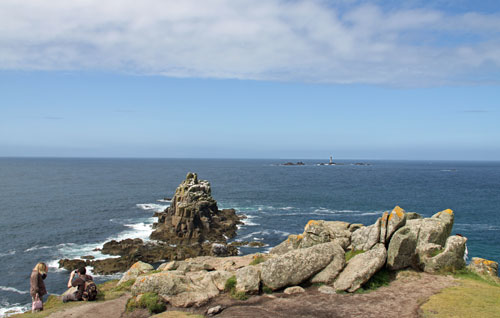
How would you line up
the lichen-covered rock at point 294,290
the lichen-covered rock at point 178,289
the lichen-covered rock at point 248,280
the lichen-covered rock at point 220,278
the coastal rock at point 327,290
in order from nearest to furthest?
the lichen-covered rock at point 178,289
the coastal rock at point 327,290
the lichen-covered rock at point 294,290
the lichen-covered rock at point 248,280
the lichen-covered rock at point 220,278

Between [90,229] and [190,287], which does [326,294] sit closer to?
[190,287]

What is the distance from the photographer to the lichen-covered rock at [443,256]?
71.6 feet

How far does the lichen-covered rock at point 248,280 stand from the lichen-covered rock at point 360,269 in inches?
179

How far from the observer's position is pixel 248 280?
2025 centimetres

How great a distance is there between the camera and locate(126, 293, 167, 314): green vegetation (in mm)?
18583

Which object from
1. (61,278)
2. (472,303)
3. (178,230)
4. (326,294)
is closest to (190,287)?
(326,294)

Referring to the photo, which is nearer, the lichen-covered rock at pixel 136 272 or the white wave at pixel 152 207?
the lichen-covered rock at pixel 136 272

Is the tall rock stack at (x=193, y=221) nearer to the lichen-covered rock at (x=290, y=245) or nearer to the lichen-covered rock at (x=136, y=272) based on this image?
the lichen-covered rock at (x=290, y=245)

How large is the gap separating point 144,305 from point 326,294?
10.0m

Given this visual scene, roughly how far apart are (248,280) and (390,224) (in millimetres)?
10075

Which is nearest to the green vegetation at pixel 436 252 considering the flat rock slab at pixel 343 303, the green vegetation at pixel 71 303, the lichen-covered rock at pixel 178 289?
the flat rock slab at pixel 343 303

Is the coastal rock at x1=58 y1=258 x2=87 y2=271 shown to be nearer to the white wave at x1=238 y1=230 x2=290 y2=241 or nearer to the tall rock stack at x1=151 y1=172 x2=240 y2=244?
the tall rock stack at x1=151 y1=172 x2=240 y2=244

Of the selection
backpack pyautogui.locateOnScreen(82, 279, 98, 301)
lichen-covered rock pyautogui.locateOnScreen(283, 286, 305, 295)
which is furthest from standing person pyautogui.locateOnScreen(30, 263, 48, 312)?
lichen-covered rock pyautogui.locateOnScreen(283, 286, 305, 295)

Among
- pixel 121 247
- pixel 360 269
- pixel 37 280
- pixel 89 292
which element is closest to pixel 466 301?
pixel 360 269
